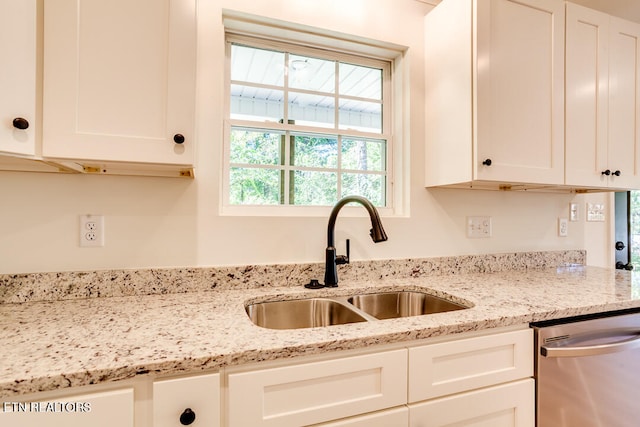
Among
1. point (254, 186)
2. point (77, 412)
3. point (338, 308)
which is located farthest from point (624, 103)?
point (77, 412)

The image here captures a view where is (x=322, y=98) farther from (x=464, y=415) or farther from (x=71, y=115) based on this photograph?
(x=464, y=415)

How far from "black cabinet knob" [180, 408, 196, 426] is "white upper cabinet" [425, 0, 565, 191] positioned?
1.32 meters

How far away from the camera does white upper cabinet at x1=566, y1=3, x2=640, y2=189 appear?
1538 mm

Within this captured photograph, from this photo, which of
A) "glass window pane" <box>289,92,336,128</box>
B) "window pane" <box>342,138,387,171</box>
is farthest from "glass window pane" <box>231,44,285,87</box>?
"window pane" <box>342,138,387,171</box>

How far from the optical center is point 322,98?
1637mm

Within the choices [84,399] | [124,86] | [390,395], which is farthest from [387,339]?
[124,86]

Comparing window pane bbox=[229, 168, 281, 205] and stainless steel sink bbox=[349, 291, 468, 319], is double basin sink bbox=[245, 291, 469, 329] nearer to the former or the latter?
stainless steel sink bbox=[349, 291, 468, 319]

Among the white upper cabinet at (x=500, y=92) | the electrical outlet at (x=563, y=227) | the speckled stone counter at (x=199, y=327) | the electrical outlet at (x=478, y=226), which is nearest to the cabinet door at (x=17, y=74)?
the speckled stone counter at (x=199, y=327)

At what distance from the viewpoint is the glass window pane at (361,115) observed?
1688mm

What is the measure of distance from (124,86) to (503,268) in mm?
1943

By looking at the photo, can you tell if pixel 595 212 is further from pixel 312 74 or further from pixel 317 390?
pixel 317 390

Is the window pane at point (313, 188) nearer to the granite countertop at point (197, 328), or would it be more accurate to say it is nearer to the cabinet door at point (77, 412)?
the granite countertop at point (197, 328)

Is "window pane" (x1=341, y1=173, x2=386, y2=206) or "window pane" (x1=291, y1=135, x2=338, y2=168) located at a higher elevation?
"window pane" (x1=291, y1=135, x2=338, y2=168)

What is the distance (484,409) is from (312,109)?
1429mm
